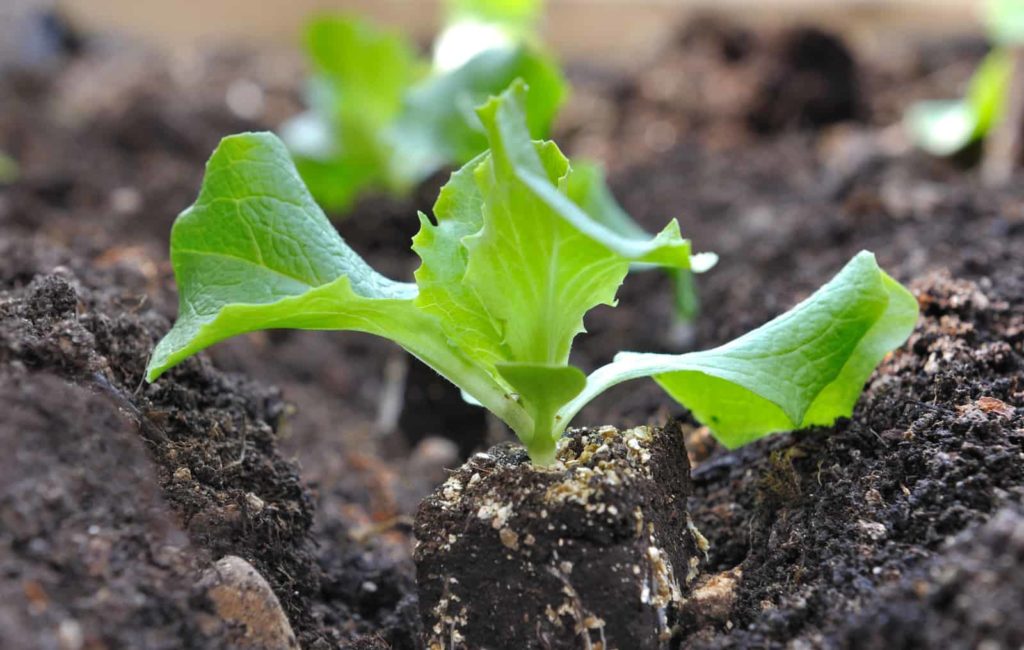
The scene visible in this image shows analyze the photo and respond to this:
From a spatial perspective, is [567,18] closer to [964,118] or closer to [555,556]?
[964,118]

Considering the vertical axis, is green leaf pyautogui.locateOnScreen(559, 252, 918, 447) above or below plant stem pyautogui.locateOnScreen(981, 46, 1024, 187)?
below

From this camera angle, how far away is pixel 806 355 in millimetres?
1202

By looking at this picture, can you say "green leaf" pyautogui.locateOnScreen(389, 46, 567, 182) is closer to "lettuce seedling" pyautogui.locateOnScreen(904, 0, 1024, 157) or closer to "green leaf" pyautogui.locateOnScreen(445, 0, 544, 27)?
"green leaf" pyautogui.locateOnScreen(445, 0, 544, 27)

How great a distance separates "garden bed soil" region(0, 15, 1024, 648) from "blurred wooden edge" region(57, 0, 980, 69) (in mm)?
1823

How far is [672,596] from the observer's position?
1138mm

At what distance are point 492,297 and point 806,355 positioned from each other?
14.2 inches

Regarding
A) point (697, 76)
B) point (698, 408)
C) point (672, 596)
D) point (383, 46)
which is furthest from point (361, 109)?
point (672, 596)

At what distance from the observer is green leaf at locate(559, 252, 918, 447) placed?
118 centimetres

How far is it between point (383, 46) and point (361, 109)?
213mm

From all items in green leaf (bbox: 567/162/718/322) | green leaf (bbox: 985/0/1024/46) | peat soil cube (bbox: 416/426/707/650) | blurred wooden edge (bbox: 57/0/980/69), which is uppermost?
blurred wooden edge (bbox: 57/0/980/69)

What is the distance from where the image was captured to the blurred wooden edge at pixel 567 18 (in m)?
4.75

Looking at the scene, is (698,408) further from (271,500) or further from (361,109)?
(361,109)

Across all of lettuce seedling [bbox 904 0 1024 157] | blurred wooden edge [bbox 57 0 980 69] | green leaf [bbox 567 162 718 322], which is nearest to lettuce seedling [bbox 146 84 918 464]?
green leaf [bbox 567 162 718 322]

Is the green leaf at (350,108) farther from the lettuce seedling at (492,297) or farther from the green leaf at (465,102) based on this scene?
the lettuce seedling at (492,297)
